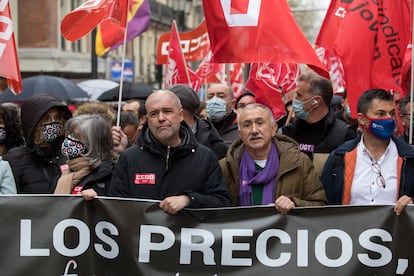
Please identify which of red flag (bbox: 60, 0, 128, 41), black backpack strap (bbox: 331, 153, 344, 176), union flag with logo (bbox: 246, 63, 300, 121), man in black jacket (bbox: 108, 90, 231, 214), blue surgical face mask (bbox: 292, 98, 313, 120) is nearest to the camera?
man in black jacket (bbox: 108, 90, 231, 214)

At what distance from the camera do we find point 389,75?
5.87 meters

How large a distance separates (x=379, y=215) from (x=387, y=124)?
62 centimetres

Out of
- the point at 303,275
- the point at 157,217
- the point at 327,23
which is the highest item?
the point at 327,23

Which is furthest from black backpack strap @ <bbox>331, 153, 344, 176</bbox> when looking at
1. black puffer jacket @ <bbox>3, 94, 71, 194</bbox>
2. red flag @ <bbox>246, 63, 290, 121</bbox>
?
red flag @ <bbox>246, 63, 290, 121</bbox>

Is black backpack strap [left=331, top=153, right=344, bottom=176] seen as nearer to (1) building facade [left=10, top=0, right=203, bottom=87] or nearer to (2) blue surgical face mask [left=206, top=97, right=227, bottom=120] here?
(2) blue surgical face mask [left=206, top=97, right=227, bottom=120]

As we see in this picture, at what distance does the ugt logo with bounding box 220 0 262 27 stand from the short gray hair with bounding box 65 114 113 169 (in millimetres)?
1349

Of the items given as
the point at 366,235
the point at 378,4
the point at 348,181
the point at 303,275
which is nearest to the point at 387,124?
the point at 348,181

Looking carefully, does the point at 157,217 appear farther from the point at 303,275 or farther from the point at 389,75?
the point at 389,75

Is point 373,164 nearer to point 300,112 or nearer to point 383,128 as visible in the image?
point 383,128

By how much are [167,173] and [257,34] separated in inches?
61.5

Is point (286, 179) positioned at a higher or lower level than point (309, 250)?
higher

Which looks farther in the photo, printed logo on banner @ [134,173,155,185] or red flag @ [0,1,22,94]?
red flag @ [0,1,22,94]

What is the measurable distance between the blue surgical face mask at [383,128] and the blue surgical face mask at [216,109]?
2.96 m

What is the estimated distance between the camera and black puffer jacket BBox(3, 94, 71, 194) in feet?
18.6
